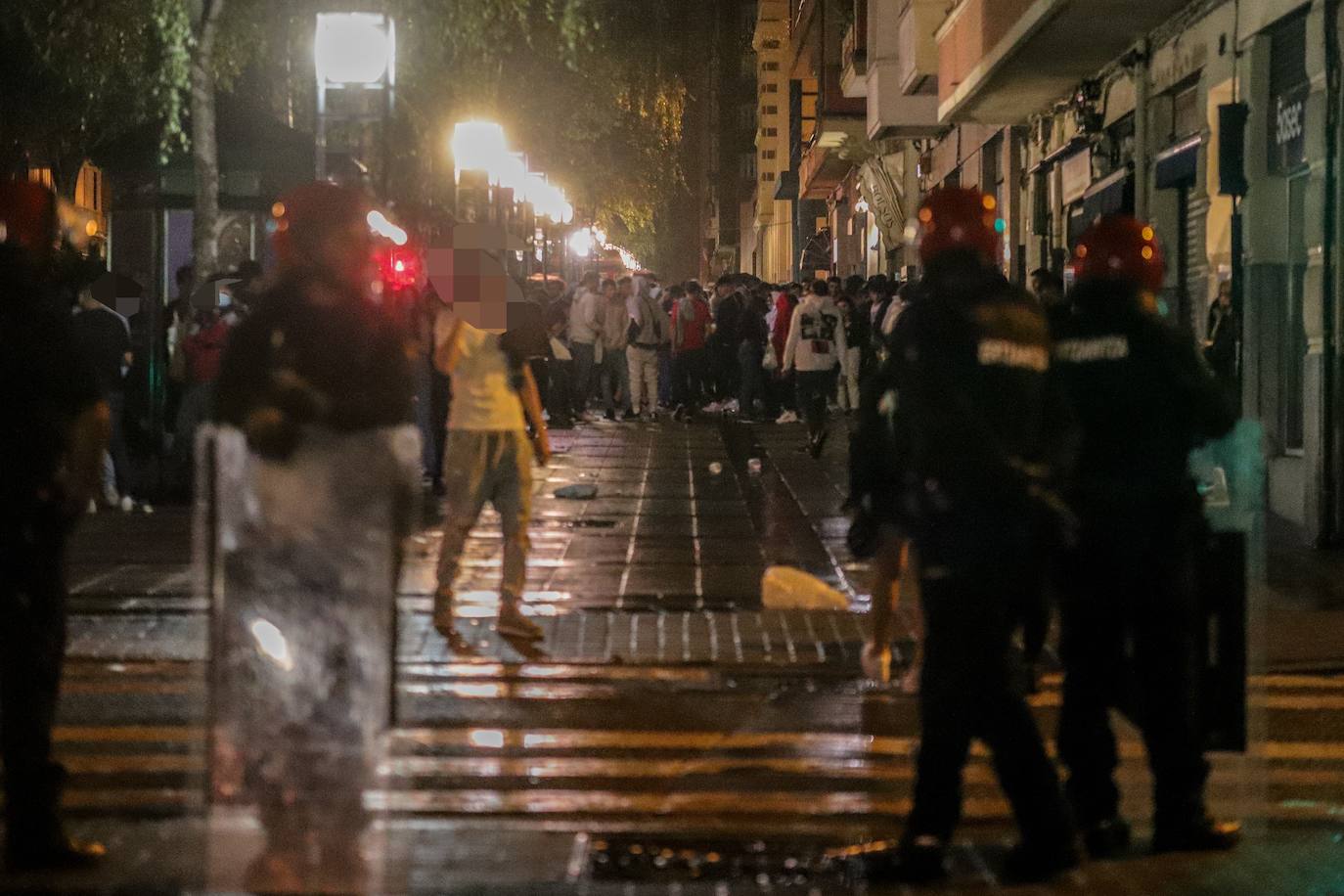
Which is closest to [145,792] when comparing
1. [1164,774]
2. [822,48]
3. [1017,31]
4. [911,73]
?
[1164,774]

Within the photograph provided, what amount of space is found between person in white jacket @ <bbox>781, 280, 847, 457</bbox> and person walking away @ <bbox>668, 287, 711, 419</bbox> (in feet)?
18.9

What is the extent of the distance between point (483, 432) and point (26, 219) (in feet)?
14.0

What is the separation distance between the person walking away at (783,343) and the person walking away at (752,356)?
0.24 metres

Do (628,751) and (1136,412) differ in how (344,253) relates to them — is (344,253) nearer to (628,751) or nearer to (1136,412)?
(1136,412)

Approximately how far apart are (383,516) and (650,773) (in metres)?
1.97

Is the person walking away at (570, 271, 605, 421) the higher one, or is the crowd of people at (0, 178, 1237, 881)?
the person walking away at (570, 271, 605, 421)

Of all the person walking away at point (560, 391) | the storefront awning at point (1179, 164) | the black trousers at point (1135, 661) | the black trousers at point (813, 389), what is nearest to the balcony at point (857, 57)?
the person walking away at point (560, 391)

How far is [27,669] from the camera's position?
6312 mm

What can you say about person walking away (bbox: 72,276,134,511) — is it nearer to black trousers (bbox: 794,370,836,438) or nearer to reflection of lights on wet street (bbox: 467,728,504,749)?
reflection of lights on wet street (bbox: 467,728,504,749)

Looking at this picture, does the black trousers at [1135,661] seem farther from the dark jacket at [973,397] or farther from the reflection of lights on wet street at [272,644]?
the reflection of lights on wet street at [272,644]

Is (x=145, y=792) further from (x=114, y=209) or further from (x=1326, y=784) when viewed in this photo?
(x=114, y=209)

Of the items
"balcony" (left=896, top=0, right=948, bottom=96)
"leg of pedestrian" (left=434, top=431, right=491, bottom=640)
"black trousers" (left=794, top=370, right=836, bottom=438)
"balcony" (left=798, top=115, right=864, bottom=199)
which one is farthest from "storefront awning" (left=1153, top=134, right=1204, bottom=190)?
"balcony" (left=798, top=115, right=864, bottom=199)

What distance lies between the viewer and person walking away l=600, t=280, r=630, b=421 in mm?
29969

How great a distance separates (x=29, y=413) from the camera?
20.8 ft
